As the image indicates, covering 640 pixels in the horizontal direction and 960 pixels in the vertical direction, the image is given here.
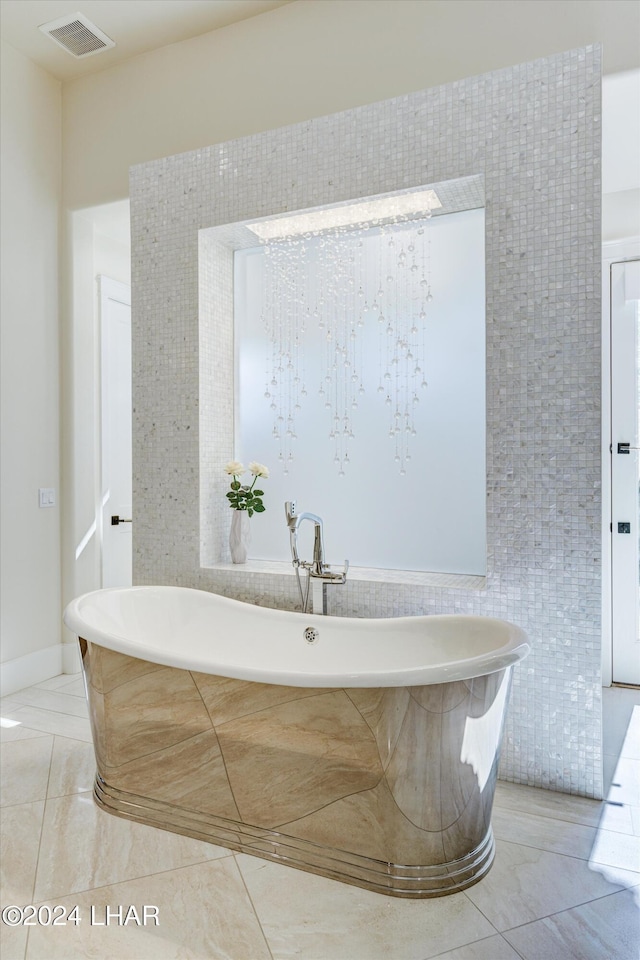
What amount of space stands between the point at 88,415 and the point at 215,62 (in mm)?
1923

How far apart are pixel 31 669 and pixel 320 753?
86.2 inches

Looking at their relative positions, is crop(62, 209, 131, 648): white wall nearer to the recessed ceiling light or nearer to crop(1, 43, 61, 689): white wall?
crop(1, 43, 61, 689): white wall

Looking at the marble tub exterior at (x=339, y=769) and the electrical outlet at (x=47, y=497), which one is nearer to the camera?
the marble tub exterior at (x=339, y=769)

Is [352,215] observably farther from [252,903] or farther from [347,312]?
[252,903]

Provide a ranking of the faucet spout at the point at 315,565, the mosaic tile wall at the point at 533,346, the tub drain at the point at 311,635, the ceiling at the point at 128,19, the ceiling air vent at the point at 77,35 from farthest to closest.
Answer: the ceiling air vent at the point at 77,35 → the ceiling at the point at 128,19 → the faucet spout at the point at 315,565 → the tub drain at the point at 311,635 → the mosaic tile wall at the point at 533,346

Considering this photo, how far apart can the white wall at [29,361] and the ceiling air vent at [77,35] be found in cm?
28

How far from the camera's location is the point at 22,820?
2037 millimetres

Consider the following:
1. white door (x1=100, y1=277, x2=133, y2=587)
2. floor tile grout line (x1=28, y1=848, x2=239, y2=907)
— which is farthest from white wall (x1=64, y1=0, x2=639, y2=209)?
floor tile grout line (x1=28, y1=848, x2=239, y2=907)

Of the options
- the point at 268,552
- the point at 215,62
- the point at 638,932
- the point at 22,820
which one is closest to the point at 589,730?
the point at 638,932

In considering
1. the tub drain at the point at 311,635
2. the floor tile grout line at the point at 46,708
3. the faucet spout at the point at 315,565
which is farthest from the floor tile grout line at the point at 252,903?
the floor tile grout line at the point at 46,708

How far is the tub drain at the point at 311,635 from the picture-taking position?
2426 millimetres

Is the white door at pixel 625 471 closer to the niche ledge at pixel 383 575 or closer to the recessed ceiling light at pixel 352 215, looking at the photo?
the niche ledge at pixel 383 575

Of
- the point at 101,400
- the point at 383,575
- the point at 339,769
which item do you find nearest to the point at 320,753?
the point at 339,769

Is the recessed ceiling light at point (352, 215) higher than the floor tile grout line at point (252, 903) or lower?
higher
